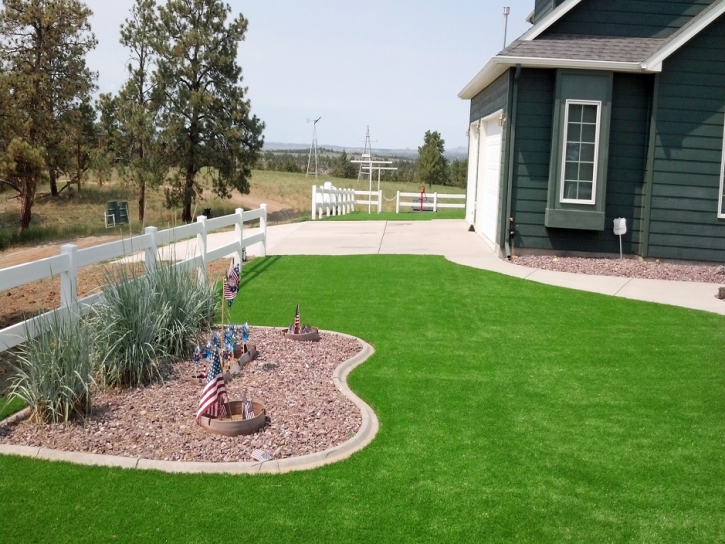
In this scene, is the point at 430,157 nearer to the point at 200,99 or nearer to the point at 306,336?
the point at 200,99

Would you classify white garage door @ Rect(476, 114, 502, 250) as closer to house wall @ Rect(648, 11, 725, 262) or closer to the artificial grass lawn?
house wall @ Rect(648, 11, 725, 262)

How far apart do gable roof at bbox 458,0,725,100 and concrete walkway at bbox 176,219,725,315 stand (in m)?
3.46

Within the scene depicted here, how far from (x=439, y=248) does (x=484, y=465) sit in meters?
10.4

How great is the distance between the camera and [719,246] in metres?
12.8

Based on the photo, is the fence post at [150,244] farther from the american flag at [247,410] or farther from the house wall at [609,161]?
the house wall at [609,161]

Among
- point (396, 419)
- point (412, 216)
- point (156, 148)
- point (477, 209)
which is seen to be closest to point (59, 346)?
point (396, 419)

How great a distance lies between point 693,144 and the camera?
12641 mm

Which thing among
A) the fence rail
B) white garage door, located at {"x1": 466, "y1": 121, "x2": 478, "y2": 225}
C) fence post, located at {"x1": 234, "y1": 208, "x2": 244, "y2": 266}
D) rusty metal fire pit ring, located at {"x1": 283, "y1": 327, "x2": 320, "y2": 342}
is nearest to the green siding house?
white garage door, located at {"x1": 466, "y1": 121, "x2": 478, "y2": 225}

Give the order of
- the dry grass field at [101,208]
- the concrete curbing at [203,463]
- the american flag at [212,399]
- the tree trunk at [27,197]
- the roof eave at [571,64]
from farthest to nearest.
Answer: the dry grass field at [101,208], the tree trunk at [27,197], the roof eave at [571,64], the american flag at [212,399], the concrete curbing at [203,463]

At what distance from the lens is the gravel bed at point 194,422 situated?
16.0 ft

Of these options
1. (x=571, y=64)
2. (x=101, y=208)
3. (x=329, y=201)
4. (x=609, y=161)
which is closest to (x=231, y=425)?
(x=571, y=64)

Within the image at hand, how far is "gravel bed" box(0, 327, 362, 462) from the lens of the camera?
489cm

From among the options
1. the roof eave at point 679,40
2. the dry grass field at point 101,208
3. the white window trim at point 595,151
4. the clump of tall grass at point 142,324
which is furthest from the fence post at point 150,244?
the dry grass field at point 101,208

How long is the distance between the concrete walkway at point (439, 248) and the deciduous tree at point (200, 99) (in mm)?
14275
